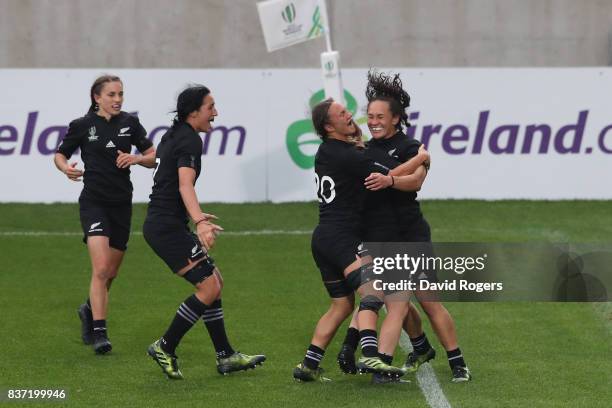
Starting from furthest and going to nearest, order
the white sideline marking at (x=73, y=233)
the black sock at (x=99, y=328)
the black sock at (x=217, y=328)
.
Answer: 1. the white sideline marking at (x=73, y=233)
2. the black sock at (x=99, y=328)
3. the black sock at (x=217, y=328)

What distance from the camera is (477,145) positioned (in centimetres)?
1809

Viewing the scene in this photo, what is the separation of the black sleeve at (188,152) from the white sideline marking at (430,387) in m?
2.09

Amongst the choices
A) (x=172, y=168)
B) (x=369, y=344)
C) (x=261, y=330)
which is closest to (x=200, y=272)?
(x=172, y=168)

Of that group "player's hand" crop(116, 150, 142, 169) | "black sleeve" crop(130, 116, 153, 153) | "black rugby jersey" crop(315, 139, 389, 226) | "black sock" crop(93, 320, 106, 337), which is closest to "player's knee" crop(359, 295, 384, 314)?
"black rugby jersey" crop(315, 139, 389, 226)

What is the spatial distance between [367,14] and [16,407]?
54.9ft

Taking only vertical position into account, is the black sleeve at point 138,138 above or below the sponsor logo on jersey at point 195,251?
above

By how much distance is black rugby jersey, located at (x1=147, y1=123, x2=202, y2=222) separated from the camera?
889 centimetres

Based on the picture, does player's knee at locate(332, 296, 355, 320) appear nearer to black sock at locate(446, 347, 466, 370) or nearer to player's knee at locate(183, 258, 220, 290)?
black sock at locate(446, 347, 466, 370)

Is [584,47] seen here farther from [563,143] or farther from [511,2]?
[563,143]

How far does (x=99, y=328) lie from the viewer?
9.88m

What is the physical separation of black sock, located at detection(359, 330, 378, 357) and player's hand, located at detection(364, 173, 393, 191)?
3.07ft

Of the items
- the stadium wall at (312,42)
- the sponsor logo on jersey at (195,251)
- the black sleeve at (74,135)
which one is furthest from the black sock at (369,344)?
the stadium wall at (312,42)

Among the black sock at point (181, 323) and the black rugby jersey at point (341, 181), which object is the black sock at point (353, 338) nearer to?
the black rugby jersey at point (341, 181)

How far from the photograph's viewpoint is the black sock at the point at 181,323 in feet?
29.1
